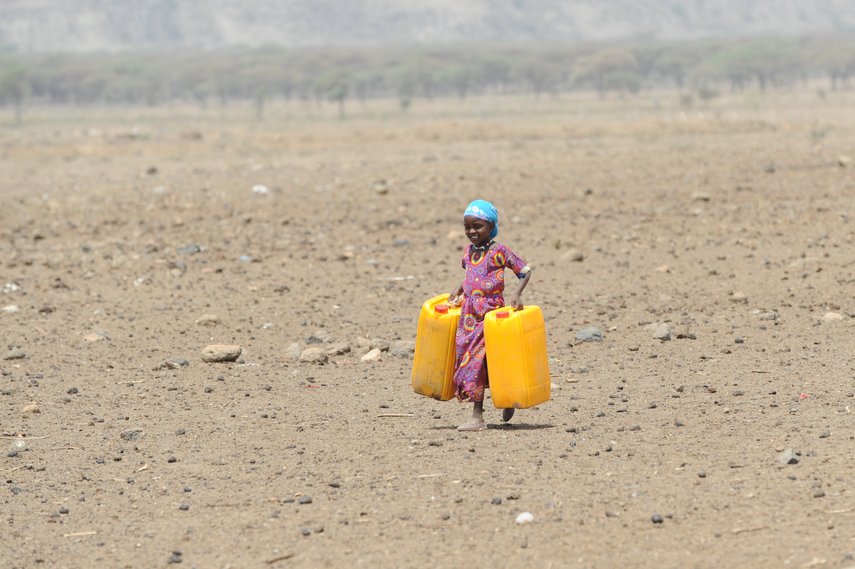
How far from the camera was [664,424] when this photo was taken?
682cm

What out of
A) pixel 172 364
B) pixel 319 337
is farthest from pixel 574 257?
pixel 172 364

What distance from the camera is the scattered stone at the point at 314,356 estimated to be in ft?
29.3

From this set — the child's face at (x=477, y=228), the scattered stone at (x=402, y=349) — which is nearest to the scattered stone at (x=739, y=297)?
the scattered stone at (x=402, y=349)

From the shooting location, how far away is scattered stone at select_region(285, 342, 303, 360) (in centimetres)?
912

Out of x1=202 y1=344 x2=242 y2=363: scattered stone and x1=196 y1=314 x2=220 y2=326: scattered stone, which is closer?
x1=202 y1=344 x2=242 y2=363: scattered stone

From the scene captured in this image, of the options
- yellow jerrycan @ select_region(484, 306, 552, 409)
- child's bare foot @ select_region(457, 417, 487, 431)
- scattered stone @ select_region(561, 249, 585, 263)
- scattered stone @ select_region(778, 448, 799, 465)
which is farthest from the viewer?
scattered stone @ select_region(561, 249, 585, 263)

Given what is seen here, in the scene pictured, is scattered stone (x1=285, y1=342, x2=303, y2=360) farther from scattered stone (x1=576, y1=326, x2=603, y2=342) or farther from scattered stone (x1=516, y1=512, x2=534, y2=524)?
scattered stone (x1=516, y1=512, x2=534, y2=524)

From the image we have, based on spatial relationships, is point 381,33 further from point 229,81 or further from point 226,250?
point 226,250

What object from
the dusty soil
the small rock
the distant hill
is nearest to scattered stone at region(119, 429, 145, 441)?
the dusty soil

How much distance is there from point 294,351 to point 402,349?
0.72m

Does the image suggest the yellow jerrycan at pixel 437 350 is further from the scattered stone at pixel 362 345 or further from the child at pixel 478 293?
the scattered stone at pixel 362 345

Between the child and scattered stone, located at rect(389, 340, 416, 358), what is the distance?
209cm

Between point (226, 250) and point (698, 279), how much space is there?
Result: 457 cm

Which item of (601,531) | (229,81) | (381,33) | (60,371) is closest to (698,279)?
(60,371)
